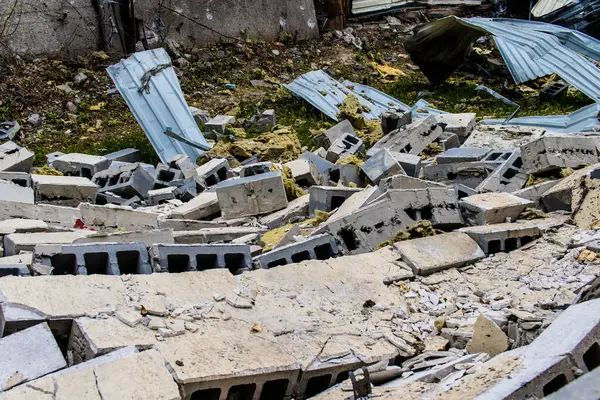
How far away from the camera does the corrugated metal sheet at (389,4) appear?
1644 centimetres

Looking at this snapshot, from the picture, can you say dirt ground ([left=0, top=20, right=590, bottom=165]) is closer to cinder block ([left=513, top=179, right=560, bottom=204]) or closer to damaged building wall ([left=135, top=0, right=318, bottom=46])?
damaged building wall ([left=135, top=0, right=318, bottom=46])

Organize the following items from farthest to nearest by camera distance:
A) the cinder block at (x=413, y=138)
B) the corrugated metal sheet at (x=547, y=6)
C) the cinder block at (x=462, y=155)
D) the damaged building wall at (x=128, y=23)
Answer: the corrugated metal sheet at (x=547, y=6) → the damaged building wall at (x=128, y=23) → the cinder block at (x=413, y=138) → the cinder block at (x=462, y=155)

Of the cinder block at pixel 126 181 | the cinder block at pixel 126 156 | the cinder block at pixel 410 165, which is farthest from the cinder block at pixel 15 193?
the cinder block at pixel 410 165

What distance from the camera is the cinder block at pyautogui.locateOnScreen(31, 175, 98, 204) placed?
792 cm

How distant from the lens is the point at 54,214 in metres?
7.15

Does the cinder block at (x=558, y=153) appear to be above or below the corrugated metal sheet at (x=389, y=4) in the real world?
below

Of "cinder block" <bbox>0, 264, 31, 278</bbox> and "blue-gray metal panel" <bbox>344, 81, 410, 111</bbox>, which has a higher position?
"blue-gray metal panel" <bbox>344, 81, 410, 111</bbox>

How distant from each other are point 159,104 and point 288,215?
141 inches

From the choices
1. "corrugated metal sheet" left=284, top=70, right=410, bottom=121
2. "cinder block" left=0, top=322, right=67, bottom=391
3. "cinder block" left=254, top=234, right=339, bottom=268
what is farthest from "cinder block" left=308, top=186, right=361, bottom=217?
"corrugated metal sheet" left=284, top=70, right=410, bottom=121

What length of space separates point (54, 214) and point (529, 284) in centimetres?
406

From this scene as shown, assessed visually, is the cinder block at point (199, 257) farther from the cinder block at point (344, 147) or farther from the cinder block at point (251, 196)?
the cinder block at point (344, 147)

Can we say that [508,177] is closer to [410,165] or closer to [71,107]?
[410,165]

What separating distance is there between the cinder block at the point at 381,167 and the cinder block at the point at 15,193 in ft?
10.3

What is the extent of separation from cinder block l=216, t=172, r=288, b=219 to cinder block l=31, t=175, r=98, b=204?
148 cm
